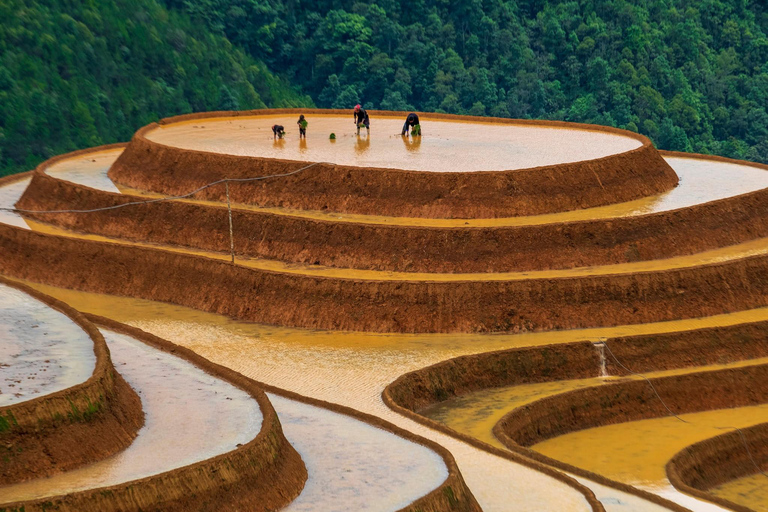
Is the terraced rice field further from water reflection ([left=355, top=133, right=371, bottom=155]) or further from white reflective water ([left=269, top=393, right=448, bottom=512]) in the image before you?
water reflection ([left=355, top=133, right=371, bottom=155])

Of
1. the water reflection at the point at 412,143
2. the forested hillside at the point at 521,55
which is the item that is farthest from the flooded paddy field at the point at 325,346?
the forested hillside at the point at 521,55

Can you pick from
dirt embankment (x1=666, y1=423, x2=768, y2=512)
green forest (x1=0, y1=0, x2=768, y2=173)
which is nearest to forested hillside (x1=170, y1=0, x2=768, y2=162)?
green forest (x1=0, y1=0, x2=768, y2=173)

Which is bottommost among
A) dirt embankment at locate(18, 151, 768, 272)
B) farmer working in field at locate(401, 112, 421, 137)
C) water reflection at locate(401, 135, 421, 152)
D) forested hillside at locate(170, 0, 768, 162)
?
forested hillside at locate(170, 0, 768, 162)

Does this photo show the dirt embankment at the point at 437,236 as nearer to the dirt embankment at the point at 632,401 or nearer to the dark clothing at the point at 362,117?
the dirt embankment at the point at 632,401

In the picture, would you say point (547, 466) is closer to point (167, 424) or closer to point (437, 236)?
point (167, 424)

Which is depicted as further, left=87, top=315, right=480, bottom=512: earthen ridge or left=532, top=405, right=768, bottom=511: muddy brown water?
left=532, top=405, right=768, bottom=511: muddy brown water

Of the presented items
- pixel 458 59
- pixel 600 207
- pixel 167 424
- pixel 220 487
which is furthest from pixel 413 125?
pixel 458 59

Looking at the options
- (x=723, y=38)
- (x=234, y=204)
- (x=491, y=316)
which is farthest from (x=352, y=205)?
(x=723, y=38)

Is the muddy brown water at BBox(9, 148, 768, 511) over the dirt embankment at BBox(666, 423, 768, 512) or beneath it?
over
